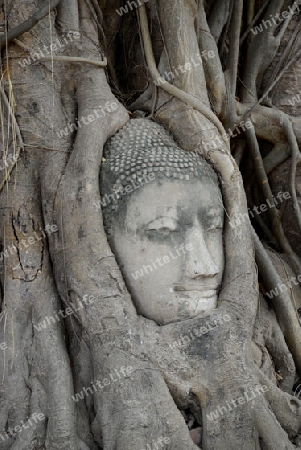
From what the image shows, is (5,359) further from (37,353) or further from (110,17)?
(110,17)

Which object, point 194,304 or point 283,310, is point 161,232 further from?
point 283,310

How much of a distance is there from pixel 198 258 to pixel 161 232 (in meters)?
0.20

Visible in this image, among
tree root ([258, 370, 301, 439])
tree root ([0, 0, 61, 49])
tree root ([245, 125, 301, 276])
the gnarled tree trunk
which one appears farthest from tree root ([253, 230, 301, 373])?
tree root ([0, 0, 61, 49])

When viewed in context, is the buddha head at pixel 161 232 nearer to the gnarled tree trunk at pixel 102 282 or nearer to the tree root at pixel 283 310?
the gnarled tree trunk at pixel 102 282

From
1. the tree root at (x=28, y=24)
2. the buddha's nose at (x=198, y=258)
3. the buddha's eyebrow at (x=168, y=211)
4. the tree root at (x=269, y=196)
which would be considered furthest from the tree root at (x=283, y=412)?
the tree root at (x=28, y=24)

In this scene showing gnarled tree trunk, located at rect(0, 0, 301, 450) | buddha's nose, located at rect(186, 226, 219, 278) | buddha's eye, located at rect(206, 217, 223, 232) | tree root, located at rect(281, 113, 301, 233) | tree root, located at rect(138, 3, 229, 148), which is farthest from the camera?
tree root, located at rect(281, 113, 301, 233)

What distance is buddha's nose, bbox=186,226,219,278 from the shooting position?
2436 mm

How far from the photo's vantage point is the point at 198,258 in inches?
96.3

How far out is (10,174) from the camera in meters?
2.60

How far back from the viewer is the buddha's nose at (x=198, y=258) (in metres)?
2.44

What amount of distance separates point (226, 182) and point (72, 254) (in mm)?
817

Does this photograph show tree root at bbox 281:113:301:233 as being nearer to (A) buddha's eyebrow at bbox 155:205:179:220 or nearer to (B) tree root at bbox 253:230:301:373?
(B) tree root at bbox 253:230:301:373

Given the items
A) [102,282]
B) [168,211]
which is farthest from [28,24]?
[102,282]

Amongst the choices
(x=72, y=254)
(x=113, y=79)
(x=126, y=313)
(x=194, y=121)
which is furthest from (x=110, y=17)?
(x=126, y=313)
